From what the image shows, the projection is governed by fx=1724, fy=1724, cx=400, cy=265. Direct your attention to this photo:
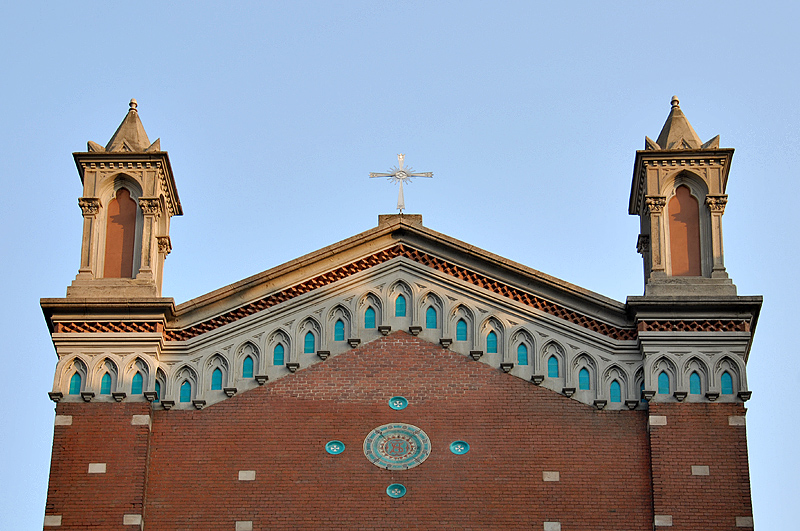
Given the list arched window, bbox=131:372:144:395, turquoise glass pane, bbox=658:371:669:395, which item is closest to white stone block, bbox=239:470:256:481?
arched window, bbox=131:372:144:395

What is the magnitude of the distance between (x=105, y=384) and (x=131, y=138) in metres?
4.94

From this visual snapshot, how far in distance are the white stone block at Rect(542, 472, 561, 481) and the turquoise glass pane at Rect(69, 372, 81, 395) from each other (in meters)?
7.91

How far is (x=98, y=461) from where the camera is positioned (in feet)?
92.7

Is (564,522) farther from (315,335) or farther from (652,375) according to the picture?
(315,335)

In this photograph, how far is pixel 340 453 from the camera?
2850cm

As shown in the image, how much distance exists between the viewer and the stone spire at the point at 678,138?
31172 millimetres

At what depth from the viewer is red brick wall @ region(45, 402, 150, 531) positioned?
27766 mm

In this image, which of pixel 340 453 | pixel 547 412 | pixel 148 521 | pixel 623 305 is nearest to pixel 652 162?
pixel 623 305

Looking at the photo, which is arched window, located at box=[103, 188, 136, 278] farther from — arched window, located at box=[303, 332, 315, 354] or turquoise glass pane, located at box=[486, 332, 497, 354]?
turquoise glass pane, located at box=[486, 332, 497, 354]

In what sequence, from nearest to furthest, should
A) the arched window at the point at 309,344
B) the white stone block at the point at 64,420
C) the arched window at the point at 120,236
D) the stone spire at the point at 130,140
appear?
the white stone block at the point at 64,420
the arched window at the point at 309,344
the arched window at the point at 120,236
the stone spire at the point at 130,140

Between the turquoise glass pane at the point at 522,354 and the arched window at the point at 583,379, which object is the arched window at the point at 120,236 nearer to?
the turquoise glass pane at the point at 522,354

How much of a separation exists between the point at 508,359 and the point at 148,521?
6.61 metres

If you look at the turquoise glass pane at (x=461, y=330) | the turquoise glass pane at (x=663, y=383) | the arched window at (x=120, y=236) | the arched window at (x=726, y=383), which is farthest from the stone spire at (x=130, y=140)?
the arched window at (x=726, y=383)

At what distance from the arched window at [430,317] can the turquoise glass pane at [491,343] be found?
97 centimetres
